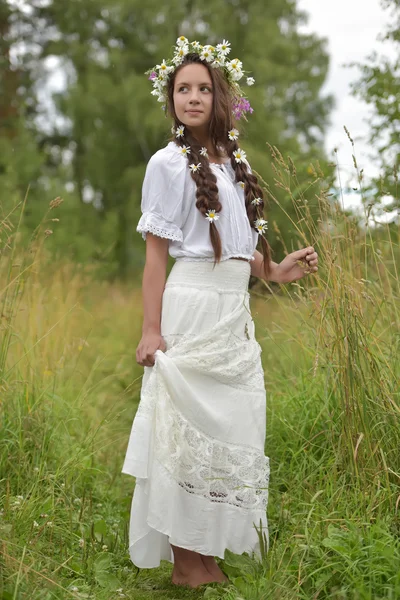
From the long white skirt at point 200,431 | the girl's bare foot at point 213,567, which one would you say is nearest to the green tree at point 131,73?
the long white skirt at point 200,431

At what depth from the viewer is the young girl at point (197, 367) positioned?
2713 mm

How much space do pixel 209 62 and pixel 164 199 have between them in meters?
0.59

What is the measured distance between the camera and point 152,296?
2.81 metres

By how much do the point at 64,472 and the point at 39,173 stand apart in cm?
1101

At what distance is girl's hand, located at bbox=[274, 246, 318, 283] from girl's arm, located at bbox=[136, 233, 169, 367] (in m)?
0.51

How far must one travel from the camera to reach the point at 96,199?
1648 cm

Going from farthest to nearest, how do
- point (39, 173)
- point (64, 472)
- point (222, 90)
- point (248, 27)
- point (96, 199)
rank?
point (96, 199) < point (248, 27) < point (39, 173) < point (64, 472) < point (222, 90)

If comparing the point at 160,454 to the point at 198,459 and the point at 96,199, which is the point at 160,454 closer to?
the point at 198,459

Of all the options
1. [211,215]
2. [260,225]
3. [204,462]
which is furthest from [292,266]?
[204,462]

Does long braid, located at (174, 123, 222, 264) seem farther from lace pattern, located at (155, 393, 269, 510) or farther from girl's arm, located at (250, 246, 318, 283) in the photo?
lace pattern, located at (155, 393, 269, 510)

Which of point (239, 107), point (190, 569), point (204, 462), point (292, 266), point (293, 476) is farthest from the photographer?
point (293, 476)

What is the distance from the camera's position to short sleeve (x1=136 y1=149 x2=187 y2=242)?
2777 millimetres

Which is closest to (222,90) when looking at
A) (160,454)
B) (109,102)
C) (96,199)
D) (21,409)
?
(160,454)

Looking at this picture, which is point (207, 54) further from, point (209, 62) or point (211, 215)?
point (211, 215)
